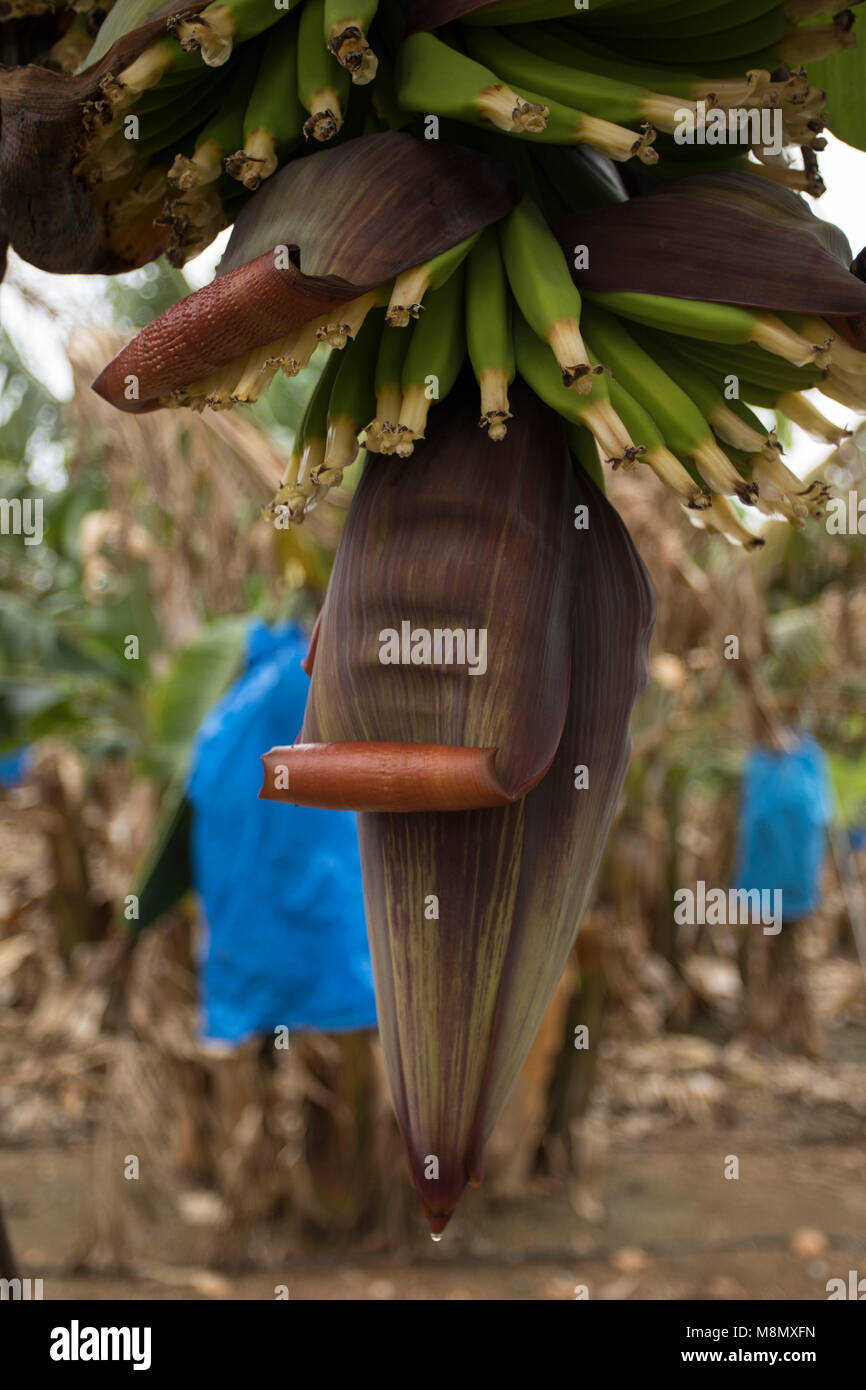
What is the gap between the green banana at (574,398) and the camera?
0.27 meters

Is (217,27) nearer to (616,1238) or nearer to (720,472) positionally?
(720,472)

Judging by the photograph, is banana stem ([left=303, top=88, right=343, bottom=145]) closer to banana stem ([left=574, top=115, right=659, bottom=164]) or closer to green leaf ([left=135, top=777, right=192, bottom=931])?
banana stem ([left=574, top=115, right=659, bottom=164])

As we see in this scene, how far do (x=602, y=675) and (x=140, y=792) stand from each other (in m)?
2.10

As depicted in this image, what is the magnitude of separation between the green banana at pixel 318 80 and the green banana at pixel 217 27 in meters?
0.02

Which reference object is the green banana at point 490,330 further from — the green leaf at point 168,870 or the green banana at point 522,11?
the green leaf at point 168,870

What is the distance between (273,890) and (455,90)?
1.54 metres

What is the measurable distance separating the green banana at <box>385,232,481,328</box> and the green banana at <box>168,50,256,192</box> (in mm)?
75

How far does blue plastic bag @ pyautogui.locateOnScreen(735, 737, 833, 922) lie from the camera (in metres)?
2.96

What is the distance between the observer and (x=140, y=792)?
2279mm

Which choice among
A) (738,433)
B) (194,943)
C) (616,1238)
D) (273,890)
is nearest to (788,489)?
(738,433)

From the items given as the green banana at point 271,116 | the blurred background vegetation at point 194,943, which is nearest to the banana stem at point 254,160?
the green banana at point 271,116

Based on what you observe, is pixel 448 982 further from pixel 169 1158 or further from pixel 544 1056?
pixel 169 1158
